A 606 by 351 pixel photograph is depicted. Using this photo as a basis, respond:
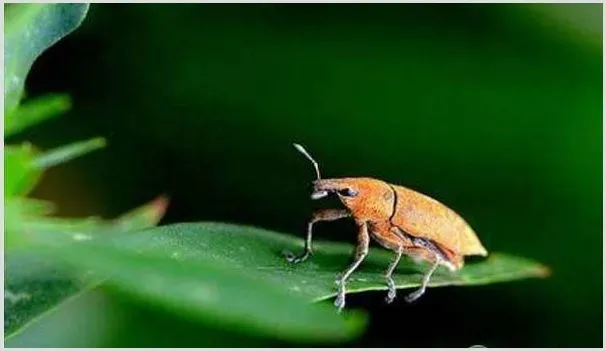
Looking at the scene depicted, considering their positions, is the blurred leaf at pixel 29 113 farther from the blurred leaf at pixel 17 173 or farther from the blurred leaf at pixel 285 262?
the blurred leaf at pixel 285 262

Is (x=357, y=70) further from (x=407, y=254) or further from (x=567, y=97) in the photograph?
(x=407, y=254)

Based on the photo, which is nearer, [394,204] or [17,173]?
[17,173]

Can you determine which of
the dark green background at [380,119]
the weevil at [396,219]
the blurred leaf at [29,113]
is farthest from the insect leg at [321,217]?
the dark green background at [380,119]

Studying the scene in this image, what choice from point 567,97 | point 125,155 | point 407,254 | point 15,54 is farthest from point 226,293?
point 567,97

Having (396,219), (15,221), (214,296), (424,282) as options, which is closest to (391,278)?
(424,282)

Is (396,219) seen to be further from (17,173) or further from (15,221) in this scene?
(15,221)

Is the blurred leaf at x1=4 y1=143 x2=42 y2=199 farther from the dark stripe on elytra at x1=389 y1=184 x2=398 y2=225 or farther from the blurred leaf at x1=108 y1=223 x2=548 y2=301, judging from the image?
the dark stripe on elytra at x1=389 y1=184 x2=398 y2=225
